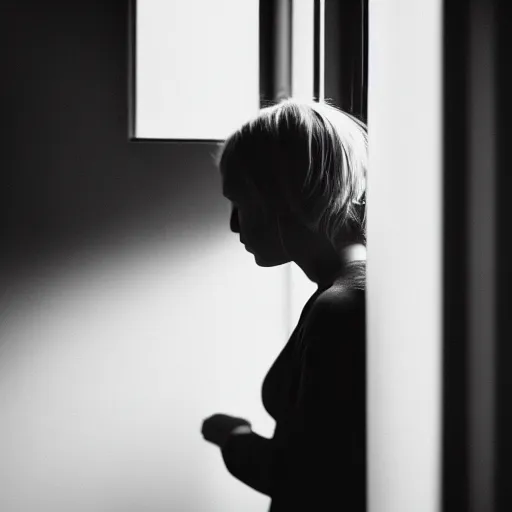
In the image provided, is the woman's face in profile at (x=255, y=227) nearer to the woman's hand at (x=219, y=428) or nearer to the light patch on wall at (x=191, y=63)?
the light patch on wall at (x=191, y=63)

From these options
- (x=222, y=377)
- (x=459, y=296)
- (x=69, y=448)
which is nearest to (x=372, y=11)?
(x=459, y=296)

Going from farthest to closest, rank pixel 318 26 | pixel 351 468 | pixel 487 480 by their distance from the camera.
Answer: pixel 318 26 → pixel 351 468 → pixel 487 480

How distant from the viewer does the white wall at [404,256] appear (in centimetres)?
36

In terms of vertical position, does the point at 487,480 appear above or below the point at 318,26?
below

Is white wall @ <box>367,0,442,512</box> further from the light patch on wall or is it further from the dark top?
the light patch on wall

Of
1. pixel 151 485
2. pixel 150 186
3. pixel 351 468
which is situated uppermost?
pixel 150 186

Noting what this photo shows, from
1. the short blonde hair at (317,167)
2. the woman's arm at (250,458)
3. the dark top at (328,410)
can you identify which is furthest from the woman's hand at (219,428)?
the short blonde hair at (317,167)

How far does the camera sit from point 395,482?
404mm

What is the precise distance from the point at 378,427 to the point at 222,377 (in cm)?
32

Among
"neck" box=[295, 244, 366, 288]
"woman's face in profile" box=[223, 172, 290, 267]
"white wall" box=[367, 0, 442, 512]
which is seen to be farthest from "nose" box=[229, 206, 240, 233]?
"white wall" box=[367, 0, 442, 512]

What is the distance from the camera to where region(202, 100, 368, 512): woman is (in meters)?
0.45

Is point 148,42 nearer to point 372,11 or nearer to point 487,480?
point 372,11

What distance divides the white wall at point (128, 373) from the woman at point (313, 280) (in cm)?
12

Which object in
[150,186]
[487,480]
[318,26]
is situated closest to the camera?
[487,480]
